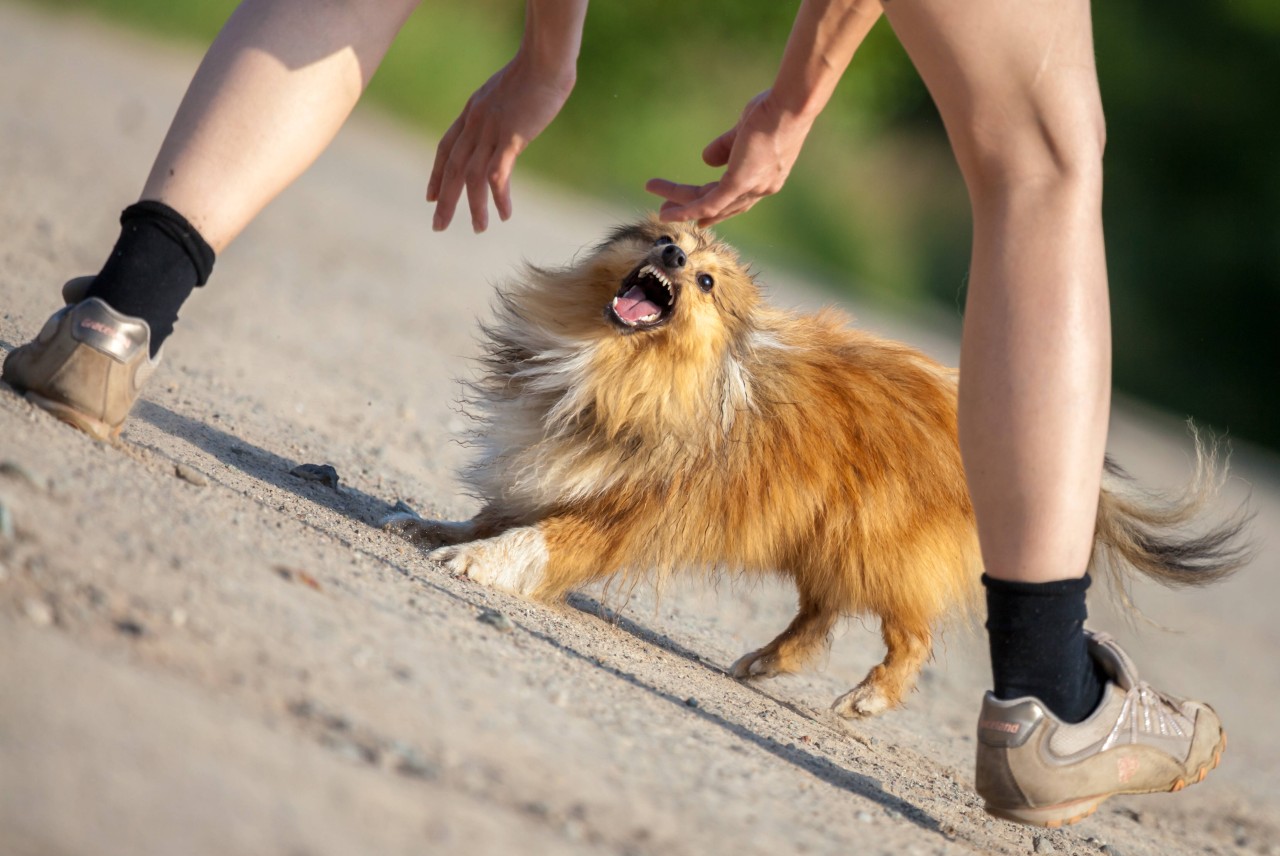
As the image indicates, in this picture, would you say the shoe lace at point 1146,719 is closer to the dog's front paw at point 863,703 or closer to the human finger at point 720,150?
the dog's front paw at point 863,703

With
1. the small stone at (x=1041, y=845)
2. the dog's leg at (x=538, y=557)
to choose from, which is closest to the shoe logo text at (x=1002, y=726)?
the small stone at (x=1041, y=845)

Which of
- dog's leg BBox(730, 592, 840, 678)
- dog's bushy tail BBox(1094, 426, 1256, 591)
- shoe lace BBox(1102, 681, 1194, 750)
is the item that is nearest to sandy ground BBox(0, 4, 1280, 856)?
dog's leg BBox(730, 592, 840, 678)

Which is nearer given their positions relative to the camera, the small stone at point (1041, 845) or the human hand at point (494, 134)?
the small stone at point (1041, 845)

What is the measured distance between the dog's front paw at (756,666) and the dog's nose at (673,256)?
3.55ft

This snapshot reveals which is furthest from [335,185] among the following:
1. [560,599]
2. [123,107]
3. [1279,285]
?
[1279,285]

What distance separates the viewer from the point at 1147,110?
23719 millimetres

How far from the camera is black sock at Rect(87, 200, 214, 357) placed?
2385 millimetres

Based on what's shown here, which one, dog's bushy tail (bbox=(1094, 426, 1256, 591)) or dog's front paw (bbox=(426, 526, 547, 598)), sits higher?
dog's bushy tail (bbox=(1094, 426, 1256, 591))

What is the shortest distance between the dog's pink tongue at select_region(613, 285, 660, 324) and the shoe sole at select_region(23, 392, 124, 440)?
1482 mm

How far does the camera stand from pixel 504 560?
10.8 feet

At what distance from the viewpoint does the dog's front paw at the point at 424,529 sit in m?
3.39

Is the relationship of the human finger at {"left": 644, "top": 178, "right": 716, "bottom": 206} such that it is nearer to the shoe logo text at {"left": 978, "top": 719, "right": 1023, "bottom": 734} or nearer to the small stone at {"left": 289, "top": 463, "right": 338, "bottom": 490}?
the small stone at {"left": 289, "top": 463, "right": 338, "bottom": 490}

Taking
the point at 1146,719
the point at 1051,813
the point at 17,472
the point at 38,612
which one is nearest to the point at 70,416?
the point at 17,472

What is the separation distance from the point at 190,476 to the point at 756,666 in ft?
5.61
